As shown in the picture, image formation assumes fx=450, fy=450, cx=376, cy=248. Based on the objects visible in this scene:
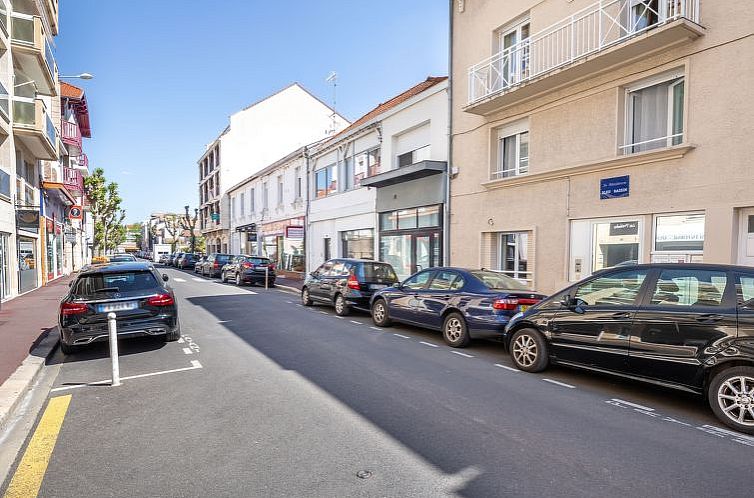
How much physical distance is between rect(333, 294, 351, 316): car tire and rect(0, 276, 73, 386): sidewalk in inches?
244

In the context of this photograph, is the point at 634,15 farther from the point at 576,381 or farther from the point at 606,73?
the point at 576,381

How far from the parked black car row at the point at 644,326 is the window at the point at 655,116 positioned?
4456mm

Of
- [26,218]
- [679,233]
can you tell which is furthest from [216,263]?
[679,233]

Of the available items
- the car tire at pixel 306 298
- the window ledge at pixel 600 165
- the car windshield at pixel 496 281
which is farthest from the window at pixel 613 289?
the car tire at pixel 306 298

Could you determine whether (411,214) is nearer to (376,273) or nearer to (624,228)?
(376,273)

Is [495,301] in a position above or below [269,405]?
above

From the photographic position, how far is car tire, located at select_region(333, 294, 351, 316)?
1161 cm

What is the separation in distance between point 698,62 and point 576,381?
21.6 ft

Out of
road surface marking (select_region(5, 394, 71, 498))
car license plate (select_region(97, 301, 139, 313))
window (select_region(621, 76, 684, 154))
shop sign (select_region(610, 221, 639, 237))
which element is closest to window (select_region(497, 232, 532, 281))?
shop sign (select_region(610, 221, 639, 237))

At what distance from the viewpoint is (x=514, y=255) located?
12.5 meters

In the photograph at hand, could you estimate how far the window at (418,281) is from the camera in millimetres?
9139

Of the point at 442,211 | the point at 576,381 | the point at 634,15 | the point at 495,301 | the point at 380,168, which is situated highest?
the point at 634,15

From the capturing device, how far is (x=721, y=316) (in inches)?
174

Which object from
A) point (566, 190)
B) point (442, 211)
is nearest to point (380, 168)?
point (442, 211)
